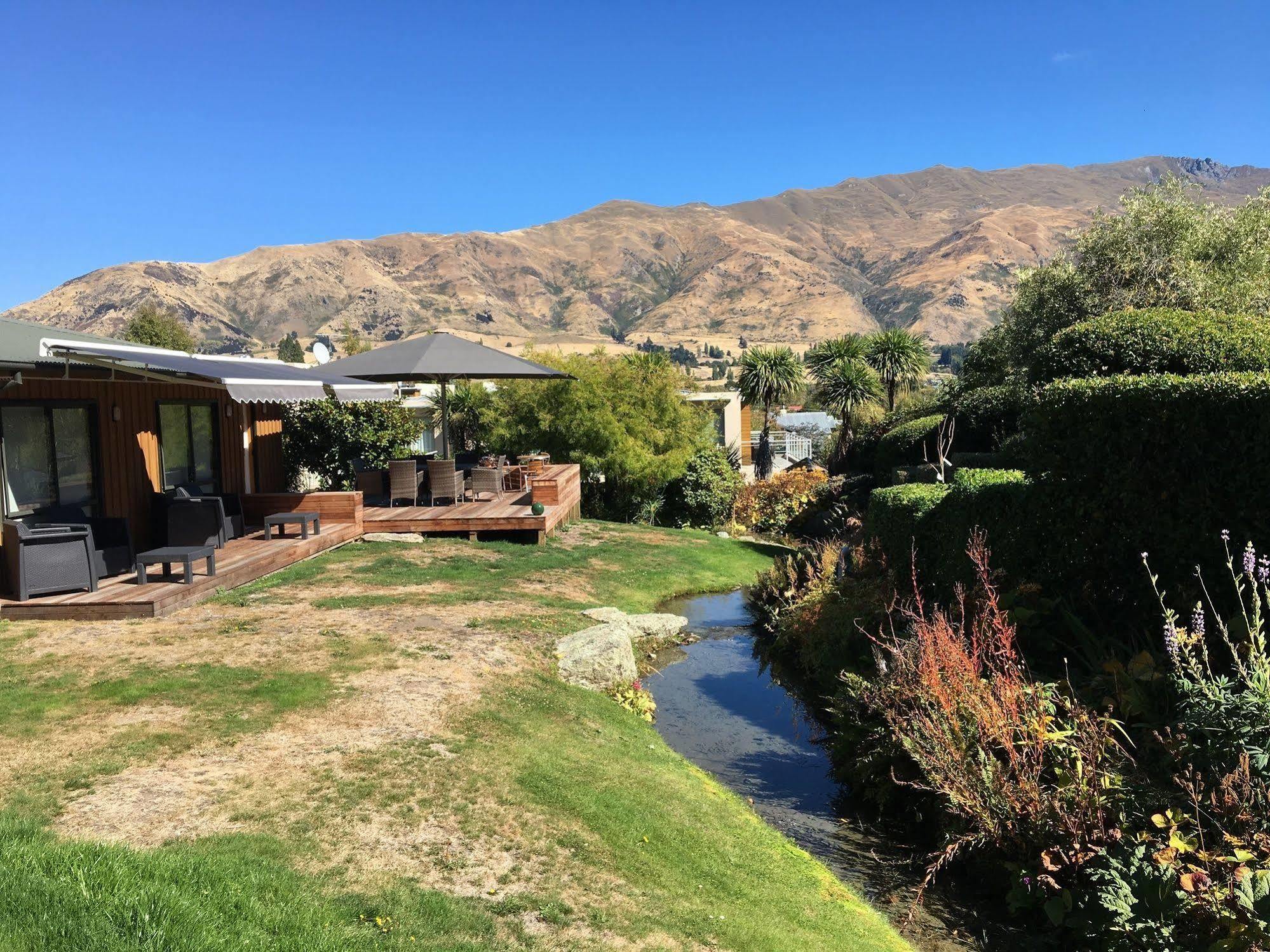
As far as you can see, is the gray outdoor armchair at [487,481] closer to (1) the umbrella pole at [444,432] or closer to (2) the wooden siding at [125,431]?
(1) the umbrella pole at [444,432]

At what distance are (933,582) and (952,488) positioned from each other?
42.4 inches

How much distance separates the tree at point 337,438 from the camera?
55.5ft

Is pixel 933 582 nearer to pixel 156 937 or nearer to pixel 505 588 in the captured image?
pixel 505 588

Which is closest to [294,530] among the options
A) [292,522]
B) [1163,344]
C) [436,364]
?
[292,522]

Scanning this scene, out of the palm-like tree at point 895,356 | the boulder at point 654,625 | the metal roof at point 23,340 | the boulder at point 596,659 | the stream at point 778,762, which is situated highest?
the palm-like tree at point 895,356

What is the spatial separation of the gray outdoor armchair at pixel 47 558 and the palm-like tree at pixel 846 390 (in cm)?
2653

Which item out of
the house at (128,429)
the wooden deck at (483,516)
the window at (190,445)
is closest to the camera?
the house at (128,429)

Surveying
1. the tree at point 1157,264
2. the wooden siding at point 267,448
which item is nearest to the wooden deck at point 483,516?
the wooden siding at point 267,448

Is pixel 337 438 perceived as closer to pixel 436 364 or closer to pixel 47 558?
pixel 436 364

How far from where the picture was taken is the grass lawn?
11.7ft

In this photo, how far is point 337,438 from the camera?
17.1 meters

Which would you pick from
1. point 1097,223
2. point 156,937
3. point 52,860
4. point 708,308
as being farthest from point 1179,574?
point 708,308

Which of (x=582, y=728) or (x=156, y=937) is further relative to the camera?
(x=582, y=728)

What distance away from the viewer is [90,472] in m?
10.5
